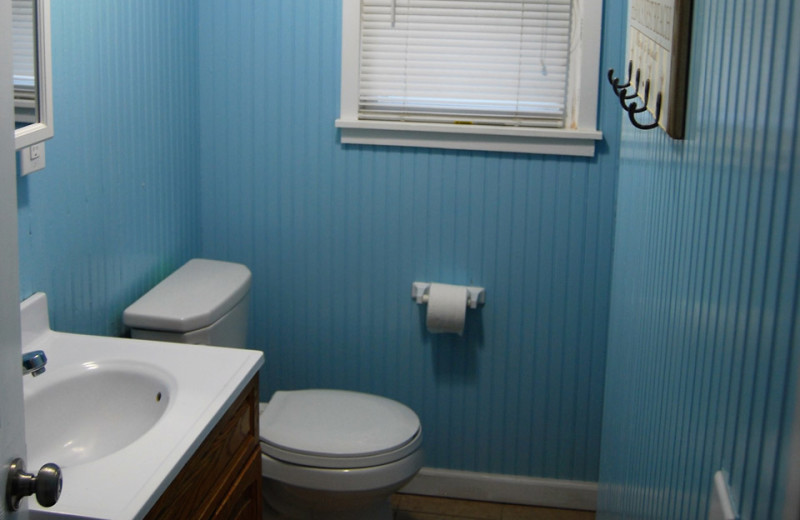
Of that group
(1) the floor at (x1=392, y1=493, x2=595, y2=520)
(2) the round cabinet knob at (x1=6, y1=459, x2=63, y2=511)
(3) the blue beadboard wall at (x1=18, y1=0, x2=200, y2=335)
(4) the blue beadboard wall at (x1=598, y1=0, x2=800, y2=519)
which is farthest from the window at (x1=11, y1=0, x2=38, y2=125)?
(1) the floor at (x1=392, y1=493, x2=595, y2=520)

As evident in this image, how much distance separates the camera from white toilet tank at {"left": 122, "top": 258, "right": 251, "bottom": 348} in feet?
7.52

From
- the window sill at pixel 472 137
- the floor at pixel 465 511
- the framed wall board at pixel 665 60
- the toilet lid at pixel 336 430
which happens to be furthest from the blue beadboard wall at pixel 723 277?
the floor at pixel 465 511

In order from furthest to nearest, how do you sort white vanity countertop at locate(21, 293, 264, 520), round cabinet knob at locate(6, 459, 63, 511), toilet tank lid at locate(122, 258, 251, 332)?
toilet tank lid at locate(122, 258, 251, 332), white vanity countertop at locate(21, 293, 264, 520), round cabinet knob at locate(6, 459, 63, 511)

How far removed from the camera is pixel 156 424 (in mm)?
1652

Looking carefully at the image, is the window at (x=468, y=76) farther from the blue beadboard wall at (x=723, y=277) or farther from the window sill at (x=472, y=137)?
the blue beadboard wall at (x=723, y=277)

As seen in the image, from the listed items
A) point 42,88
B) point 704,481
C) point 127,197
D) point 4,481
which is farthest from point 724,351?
point 127,197

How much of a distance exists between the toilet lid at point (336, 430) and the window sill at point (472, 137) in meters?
0.75

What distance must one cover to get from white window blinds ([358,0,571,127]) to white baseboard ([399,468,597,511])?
3.64 feet

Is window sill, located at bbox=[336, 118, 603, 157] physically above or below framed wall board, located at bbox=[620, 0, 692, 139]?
below

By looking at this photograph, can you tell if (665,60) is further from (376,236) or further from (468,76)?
(376,236)

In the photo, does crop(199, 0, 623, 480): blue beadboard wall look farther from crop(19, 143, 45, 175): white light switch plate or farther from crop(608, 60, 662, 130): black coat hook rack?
crop(19, 143, 45, 175): white light switch plate

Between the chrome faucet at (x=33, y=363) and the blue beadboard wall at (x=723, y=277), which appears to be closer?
the blue beadboard wall at (x=723, y=277)

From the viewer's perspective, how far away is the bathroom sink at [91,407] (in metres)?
1.79

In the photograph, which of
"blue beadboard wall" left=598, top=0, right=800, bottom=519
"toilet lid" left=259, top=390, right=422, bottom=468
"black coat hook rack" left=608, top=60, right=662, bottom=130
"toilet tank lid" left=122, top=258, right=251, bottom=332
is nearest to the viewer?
"blue beadboard wall" left=598, top=0, right=800, bottom=519
